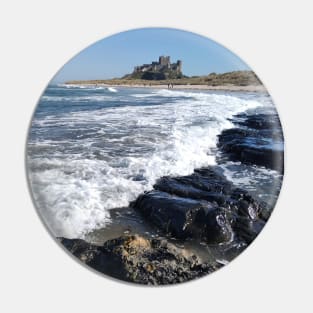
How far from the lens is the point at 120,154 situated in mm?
4660

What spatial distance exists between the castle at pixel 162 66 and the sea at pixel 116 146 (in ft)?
1.07

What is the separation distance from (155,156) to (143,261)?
1.26m

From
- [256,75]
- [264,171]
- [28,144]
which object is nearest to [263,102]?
[256,75]

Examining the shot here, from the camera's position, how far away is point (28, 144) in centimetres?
453

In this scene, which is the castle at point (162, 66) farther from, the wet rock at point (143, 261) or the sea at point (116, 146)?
the wet rock at point (143, 261)

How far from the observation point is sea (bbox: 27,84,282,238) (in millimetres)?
4168

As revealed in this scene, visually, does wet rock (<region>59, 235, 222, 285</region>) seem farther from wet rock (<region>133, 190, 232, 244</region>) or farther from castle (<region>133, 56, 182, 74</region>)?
castle (<region>133, 56, 182, 74</region>)

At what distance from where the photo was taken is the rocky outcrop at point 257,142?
462 centimetres

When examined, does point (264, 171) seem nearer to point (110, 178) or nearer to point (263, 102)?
point (263, 102)

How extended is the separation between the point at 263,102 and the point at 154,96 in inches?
53.9

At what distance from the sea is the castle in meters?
0.33

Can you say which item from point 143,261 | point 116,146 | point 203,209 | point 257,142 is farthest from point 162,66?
point 143,261

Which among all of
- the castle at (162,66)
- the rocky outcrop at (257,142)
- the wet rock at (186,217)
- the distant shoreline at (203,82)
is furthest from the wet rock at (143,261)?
the castle at (162,66)

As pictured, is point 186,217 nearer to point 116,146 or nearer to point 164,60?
point 116,146
